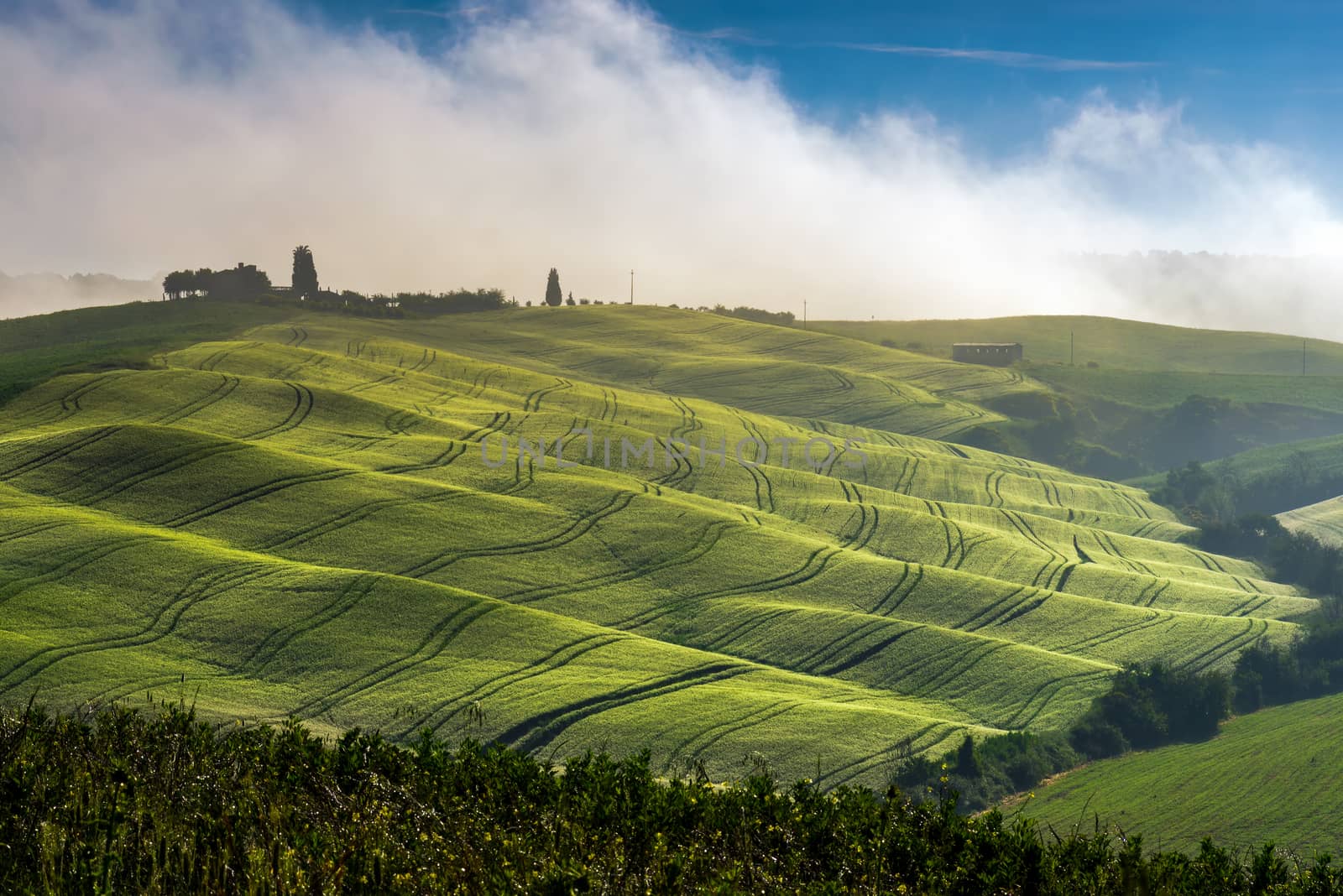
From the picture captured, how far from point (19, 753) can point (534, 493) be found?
2225 inches

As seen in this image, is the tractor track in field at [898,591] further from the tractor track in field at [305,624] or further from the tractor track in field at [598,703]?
the tractor track in field at [305,624]

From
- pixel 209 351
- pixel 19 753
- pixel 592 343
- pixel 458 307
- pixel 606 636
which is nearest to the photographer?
pixel 19 753

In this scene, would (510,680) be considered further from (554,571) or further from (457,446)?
(457,446)

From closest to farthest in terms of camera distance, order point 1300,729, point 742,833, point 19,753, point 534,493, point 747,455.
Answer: point 19,753, point 742,833, point 1300,729, point 534,493, point 747,455

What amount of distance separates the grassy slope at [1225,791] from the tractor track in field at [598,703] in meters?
→ 13.2

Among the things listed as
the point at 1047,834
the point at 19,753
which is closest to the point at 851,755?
the point at 1047,834

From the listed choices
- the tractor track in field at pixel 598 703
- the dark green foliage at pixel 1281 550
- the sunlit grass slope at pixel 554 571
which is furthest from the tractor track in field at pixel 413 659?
the dark green foliage at pixel 1281 550

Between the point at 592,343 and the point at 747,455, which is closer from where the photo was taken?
the point at 747,455

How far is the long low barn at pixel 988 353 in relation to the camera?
161750 mm

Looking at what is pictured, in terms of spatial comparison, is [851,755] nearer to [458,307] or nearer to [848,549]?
[848,549]

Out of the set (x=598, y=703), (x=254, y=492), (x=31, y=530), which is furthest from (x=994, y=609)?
(x=31, y=530)

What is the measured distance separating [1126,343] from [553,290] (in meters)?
90.6

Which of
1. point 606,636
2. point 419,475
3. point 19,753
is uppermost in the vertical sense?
point 19,753

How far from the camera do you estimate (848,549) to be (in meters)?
67.2
